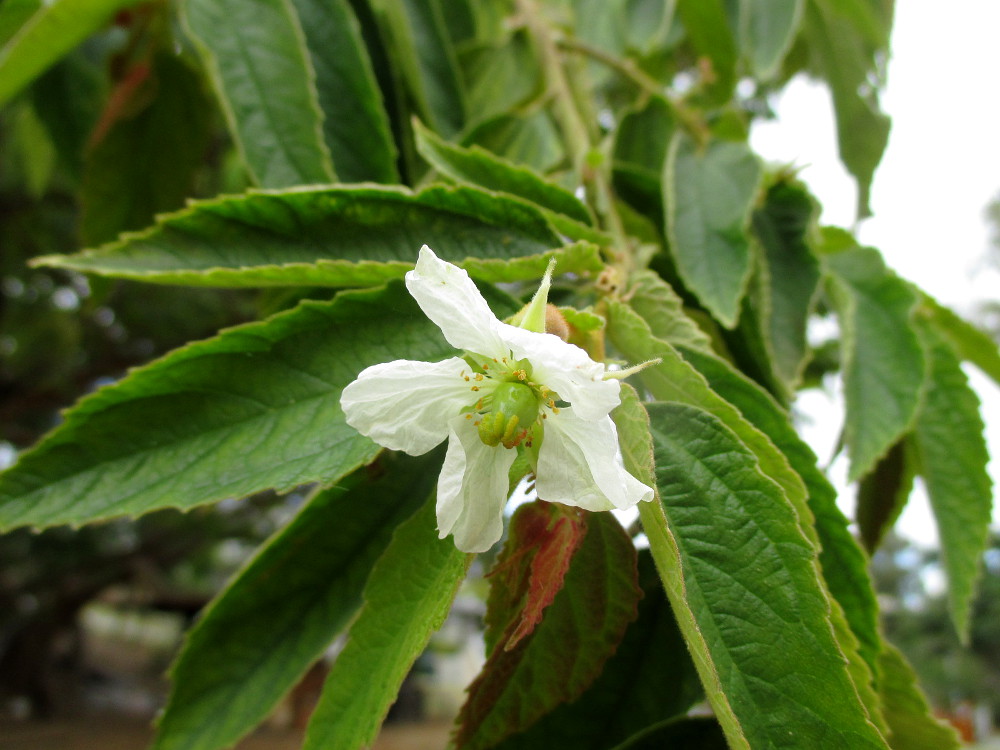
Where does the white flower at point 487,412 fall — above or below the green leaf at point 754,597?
above

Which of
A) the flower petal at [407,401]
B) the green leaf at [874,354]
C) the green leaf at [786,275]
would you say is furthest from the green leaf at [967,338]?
the flower petal at [407,401]

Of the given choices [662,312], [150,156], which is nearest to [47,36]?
[150,156]

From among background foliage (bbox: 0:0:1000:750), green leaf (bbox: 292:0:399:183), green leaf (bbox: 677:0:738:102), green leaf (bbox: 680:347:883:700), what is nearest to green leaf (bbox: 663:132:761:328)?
background foliage (bbox: 0:0:1000:750)

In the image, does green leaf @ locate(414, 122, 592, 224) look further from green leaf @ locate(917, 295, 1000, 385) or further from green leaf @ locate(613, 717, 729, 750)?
green leaf @ locate(917, 295, 1000, 385)

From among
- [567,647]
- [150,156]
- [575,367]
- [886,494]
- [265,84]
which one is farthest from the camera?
[150,156]

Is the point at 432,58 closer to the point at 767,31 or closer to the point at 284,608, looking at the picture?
the point at 767,31

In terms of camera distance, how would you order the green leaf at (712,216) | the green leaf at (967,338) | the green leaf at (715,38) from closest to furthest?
1. the green leaf at (712,216)
2. the green leaf at (967,338)
3. the green leaf at (715,38)

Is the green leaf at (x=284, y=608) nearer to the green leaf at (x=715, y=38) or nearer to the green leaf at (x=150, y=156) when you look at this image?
the green leaf at (x=150, y=156)
